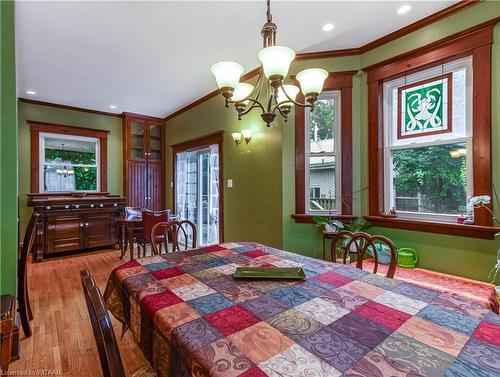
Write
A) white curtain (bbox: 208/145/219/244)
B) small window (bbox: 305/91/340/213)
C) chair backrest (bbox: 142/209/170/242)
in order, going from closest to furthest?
small window (bbox: 305/91/340/213), chair backrest (bbox: 142/209/170/242), white curtain (bbox: 208/145/219/244)

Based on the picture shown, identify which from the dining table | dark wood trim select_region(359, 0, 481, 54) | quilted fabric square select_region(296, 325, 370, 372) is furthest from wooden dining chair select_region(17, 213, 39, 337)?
dark wood trim select_region(359, 0, 481, 54)

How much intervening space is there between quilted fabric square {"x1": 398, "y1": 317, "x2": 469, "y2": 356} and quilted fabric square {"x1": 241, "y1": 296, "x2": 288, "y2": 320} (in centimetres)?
43

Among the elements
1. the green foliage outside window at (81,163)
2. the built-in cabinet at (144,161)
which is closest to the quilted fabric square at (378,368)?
the built-in cabinet at (144,161)

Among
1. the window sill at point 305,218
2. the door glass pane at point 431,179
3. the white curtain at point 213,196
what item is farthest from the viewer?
the white curtain at point 213,196

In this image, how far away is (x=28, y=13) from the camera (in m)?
2.21

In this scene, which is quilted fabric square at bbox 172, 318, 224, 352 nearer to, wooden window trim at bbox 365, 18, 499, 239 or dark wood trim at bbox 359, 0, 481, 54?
wooden window trim at bbox 365, 18, 499, 239

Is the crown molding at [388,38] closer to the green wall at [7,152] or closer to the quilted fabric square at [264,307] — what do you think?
the green wall at [7,152]

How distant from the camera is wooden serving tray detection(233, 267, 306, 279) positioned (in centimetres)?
136

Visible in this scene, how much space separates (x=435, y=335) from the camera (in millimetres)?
850

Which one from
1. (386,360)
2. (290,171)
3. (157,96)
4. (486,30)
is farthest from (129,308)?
(157,96)

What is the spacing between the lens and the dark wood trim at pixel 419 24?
2131 millimetres

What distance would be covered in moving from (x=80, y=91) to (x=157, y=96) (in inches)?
45.1

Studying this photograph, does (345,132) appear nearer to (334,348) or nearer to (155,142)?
(334,348)

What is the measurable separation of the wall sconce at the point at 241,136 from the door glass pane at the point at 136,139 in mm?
2722
